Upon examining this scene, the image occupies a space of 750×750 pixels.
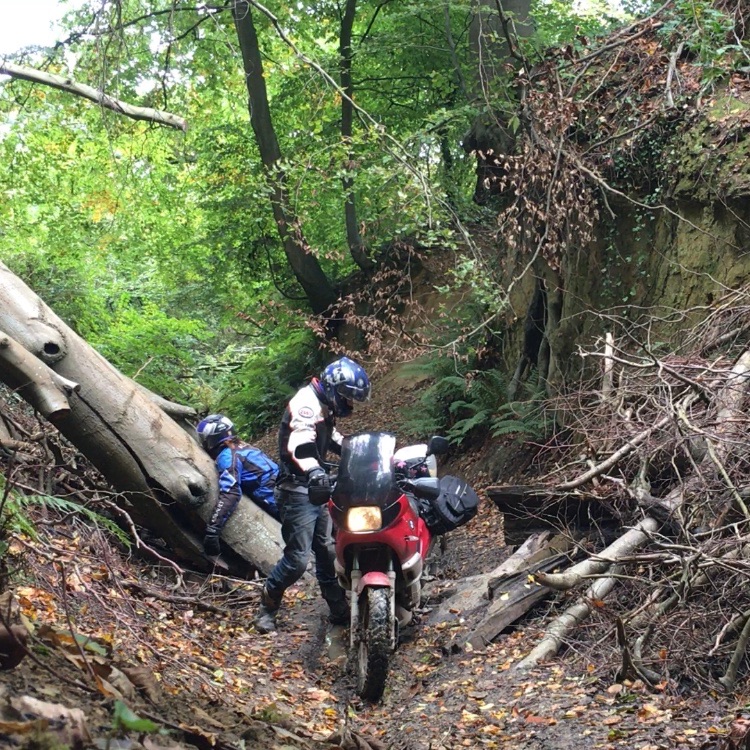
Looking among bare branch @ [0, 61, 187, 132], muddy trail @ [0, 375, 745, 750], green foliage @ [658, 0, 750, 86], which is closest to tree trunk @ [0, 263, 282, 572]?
muddy trail @ [0, 375, 745, 750]

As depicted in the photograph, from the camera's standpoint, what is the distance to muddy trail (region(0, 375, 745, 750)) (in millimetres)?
2676

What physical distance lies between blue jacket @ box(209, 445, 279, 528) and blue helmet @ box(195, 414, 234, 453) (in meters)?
0.11

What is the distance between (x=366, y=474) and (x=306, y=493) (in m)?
1.21

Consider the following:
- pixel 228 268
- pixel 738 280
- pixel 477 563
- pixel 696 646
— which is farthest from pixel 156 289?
pixel 696 646

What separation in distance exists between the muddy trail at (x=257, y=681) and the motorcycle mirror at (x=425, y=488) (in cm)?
103

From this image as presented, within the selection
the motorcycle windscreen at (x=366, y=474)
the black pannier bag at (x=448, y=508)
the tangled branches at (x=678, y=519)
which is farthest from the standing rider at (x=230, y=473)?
the tangled branches at (x=678, y=519)

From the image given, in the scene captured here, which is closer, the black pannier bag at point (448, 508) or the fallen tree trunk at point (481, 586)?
the black pannier bag at point (448, 508)

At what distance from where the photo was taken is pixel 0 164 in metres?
14.9

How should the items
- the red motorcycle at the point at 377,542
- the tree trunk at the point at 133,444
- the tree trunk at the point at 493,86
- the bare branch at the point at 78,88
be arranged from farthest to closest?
the tree trunk at the point at 493,86
the bare branch at the point at 78,88
the tree trunk at the point at 133,444
the red motorcycle at the point at 377,542

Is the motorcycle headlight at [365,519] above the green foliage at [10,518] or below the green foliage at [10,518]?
below

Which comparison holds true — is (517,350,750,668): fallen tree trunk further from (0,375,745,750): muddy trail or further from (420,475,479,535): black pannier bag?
(420,475,479,535): black pannier bag

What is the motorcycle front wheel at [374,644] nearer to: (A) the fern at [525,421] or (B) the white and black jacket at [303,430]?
(B) the white and black jacket at [303,430]

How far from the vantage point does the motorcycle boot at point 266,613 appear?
262 inches

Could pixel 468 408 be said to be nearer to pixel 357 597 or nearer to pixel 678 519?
pixel 357 597
